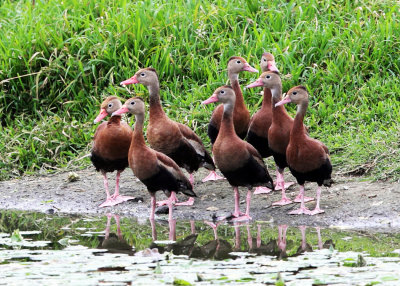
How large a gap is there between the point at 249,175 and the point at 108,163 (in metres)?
1.68

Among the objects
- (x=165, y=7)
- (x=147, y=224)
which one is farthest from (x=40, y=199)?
(x=165, y=7)

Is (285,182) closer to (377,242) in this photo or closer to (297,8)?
(377,242)

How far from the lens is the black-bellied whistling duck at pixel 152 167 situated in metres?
7.87

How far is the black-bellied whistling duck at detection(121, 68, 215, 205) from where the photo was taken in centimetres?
864

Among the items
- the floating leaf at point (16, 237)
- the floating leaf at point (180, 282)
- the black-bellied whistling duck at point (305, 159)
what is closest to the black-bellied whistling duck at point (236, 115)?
the black-bellied whistling duck at point (305, 159)

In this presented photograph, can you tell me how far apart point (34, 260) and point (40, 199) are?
2985mm

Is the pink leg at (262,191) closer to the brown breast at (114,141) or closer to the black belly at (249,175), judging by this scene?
the black belly at (249,175)

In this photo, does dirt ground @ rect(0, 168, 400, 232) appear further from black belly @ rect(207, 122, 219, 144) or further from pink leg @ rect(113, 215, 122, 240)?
black belly @ rect(207, 122, 219, 144)

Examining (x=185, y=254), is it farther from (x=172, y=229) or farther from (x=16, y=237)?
(x=16, y=237)

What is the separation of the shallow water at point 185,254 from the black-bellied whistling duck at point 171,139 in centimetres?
94

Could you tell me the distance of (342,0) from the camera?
1132 cm

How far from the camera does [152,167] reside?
25.8 feet

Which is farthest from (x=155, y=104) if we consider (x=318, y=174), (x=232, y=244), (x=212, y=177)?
(x=232, y=244)

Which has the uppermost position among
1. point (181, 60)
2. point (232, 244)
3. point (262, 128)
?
point (181, 60)
